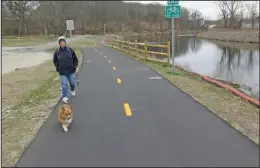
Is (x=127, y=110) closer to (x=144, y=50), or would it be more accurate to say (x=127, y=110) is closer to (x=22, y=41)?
(x=144, y=50)

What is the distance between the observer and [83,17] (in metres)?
96.8

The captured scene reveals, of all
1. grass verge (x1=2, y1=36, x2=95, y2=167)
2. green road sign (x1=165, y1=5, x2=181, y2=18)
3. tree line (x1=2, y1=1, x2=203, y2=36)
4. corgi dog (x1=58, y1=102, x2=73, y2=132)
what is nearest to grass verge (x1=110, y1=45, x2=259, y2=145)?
corgi dog (x1=58, y1=102, x2=73, y2=132)

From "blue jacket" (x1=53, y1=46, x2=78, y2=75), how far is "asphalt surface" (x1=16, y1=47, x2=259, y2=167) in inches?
37.2

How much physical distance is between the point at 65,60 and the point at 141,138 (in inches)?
151

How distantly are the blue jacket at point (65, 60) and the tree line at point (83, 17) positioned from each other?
6993cm

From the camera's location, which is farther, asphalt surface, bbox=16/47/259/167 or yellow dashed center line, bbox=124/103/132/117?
yellow dashed center line, bbox=124/103/132/117

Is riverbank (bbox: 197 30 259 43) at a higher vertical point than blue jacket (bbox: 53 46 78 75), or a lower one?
higher

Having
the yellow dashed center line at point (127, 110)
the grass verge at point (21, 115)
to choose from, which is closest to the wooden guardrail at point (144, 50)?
the grass verge at point (21, 115)

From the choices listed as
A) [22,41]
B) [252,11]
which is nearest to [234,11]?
[252,11]

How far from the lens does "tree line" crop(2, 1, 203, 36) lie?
78062mm

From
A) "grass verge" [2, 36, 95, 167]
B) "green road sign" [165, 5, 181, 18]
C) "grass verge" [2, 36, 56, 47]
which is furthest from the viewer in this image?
"grass verge" [2, 36, 56, 47]

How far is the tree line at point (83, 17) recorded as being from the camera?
78062 millimetres

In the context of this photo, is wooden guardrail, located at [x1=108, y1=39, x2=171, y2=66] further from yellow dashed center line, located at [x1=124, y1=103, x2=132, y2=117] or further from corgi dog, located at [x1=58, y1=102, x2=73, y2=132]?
corgi dog, located at [x1=58, y1=102, x2=73, y2=132]

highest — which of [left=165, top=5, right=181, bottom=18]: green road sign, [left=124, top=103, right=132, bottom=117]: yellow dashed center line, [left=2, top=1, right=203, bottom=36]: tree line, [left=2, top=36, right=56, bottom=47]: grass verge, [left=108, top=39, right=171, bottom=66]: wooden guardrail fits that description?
[left=2, top=1, right=203, bottom=36]: tree line
